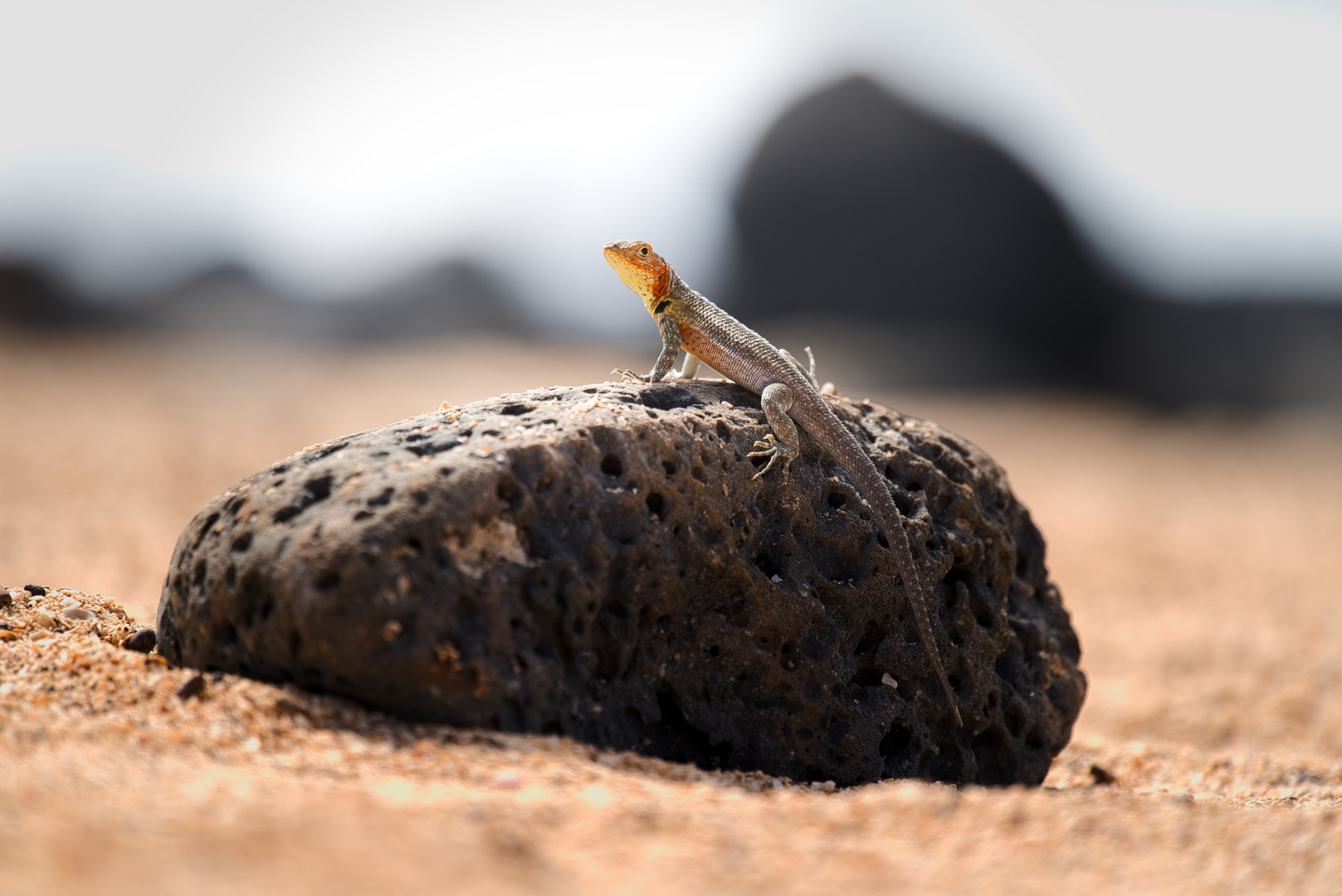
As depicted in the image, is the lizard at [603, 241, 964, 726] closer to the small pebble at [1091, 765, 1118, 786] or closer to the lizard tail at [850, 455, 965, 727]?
the lizard tail at [850, 455, 965, 727]

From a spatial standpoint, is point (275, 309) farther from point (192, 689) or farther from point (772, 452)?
point (192, 689)

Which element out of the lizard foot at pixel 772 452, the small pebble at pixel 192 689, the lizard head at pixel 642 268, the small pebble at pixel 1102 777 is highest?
the lizard head at pixel 642 268

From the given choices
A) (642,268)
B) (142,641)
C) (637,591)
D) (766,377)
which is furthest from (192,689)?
(642,268)

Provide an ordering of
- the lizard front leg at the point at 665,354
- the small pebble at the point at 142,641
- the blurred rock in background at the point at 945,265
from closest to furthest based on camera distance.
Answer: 1. the small pebble at the point at 142,641
2. the lizard front leg at the point at 665,354
3. the blurred rock in background at the point at 945,265

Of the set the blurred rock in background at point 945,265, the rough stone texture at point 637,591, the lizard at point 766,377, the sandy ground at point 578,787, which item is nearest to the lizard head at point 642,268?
the lizard at point 766,377

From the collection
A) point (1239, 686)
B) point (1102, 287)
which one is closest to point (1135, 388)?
point (1102, 287)

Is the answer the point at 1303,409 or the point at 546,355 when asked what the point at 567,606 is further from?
the point at 1303,409

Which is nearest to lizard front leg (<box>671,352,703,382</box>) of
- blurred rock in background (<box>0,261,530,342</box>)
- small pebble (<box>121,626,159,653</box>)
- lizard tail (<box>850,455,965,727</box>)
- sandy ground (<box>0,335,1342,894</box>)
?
lizard tail (<box>850,455,965,727</box>)

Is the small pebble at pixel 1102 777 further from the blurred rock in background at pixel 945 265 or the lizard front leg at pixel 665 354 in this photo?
the blurred rock in background at pixel 945 265
